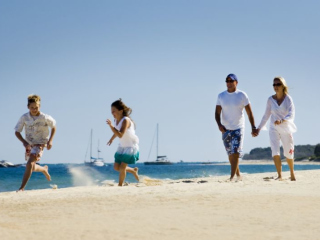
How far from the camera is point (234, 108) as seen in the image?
884 centimetres

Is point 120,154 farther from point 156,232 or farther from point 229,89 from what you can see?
point 156,232

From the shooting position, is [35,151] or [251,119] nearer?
[35,151]

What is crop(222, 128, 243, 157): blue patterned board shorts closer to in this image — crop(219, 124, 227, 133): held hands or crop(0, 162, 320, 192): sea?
crop(219, 124, 227, 133): held hands

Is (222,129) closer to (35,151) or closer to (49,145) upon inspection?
(49,145)

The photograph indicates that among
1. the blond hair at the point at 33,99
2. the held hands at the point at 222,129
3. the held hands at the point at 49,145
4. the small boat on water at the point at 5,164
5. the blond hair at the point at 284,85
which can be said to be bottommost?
the small boat on water at the point at 5,164

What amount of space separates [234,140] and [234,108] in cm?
62

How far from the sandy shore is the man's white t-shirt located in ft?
7.09

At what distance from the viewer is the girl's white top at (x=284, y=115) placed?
894cm

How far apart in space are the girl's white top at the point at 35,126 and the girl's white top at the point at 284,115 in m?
4.20

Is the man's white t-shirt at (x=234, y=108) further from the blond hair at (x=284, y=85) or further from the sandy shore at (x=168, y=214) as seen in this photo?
the sandy shore at (x=168, y=214)

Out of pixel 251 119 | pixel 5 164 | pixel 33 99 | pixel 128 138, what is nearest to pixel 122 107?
pixel 128 138

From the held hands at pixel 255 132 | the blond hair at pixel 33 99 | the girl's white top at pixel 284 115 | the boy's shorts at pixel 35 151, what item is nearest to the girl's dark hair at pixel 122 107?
the blond hair at pixel 33 99

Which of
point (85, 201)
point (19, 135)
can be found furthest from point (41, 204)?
point (19, 135)

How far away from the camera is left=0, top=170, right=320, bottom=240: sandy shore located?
4.06 metres
